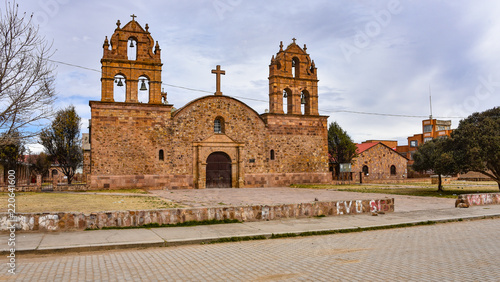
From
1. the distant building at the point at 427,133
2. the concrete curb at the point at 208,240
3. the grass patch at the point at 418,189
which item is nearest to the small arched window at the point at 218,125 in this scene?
the grass patch at the point at 418,189

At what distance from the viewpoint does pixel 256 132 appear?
31812mm

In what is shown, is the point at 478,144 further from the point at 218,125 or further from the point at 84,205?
the point at 84,205

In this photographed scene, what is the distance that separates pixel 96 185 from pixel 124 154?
2.82m

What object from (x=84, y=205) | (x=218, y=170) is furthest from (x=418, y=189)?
(x=84, y=205)

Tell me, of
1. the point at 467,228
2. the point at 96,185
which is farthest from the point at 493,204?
the point at 96,185

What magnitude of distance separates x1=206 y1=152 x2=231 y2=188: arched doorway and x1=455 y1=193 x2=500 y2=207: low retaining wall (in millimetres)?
17753

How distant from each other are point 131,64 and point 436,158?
21520mm

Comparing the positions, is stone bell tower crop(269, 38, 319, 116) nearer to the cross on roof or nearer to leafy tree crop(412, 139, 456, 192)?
the cross on roof

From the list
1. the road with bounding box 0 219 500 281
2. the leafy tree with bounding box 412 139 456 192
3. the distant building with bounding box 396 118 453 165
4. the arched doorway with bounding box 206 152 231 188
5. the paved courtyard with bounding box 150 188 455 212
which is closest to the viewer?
the road with bounding box 0 219 500 281

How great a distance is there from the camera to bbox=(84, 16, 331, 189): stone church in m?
27.6

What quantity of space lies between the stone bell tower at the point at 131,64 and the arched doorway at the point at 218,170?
6080 mm

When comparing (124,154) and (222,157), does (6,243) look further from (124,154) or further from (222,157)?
(222,157)

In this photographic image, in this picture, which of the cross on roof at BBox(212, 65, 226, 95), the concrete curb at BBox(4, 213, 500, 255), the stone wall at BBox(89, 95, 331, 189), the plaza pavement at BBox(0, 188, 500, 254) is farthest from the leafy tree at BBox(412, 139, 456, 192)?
the cross on roof at BBox(212, 65, 226, 95)

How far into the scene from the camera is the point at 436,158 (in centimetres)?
2323
